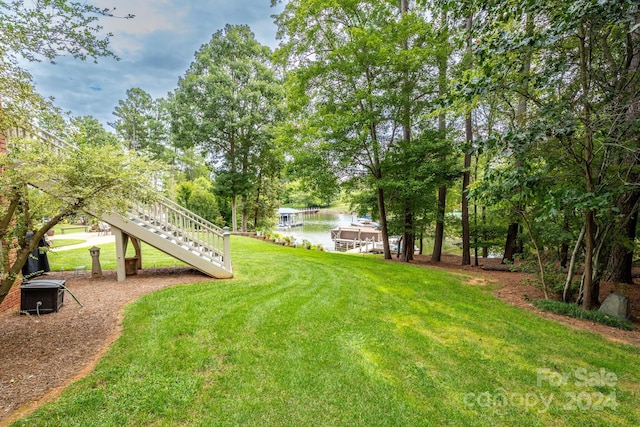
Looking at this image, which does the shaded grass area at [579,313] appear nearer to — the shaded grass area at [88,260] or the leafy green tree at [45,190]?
the leafy green tree at [45,190]

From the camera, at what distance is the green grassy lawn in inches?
85.2

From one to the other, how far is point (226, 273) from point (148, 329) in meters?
2.53

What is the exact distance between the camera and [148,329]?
3525 millimetres

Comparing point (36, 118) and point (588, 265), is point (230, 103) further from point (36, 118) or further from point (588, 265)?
point (588, 265)

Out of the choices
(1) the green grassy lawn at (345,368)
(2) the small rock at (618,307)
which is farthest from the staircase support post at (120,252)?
(2) the small rock at (618,307)

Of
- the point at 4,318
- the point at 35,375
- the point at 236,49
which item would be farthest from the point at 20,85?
the point at 236,49

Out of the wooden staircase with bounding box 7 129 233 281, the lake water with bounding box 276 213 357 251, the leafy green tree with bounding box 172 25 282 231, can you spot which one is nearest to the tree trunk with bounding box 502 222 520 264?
the lake water with bounding box 276 213 357 251

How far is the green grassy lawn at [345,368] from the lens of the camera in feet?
7.10

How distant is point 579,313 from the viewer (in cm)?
448

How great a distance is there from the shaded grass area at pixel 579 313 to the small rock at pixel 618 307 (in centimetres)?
11

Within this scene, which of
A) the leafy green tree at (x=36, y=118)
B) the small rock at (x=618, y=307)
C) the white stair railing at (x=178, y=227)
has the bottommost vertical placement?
the small rock at (x=618, y=307)

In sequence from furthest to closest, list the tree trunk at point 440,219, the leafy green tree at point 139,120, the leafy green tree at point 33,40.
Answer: the leafy green tree at point 139,120 → the tree trunk at point 440,219 → the leafy green tree at point 33,40

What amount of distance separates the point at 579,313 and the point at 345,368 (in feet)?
14.7

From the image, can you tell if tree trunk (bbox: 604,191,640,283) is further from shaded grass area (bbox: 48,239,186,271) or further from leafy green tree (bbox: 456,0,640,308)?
shaded grass area (bbox: 48,239,186,271)
